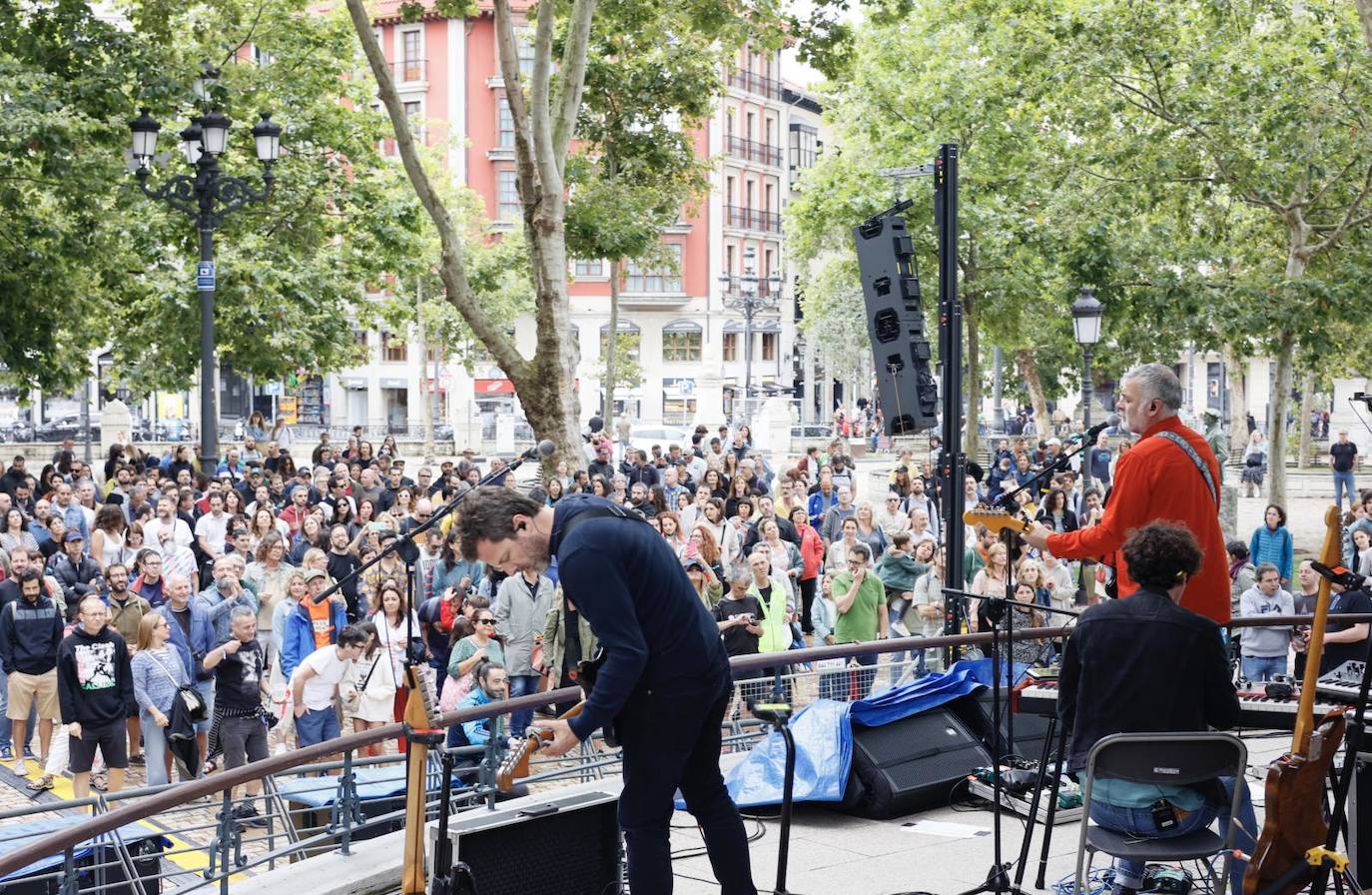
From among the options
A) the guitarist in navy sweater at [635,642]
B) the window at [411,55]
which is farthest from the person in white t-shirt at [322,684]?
the window at [411,55]

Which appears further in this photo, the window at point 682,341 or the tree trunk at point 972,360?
the window at point 682,341

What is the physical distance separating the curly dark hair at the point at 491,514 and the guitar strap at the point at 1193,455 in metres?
2.48

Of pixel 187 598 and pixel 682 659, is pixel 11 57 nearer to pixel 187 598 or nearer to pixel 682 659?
pixel 187 598

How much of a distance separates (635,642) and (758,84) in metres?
68.1

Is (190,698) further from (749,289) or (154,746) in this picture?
(749,289)

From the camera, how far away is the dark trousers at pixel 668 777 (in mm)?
4660

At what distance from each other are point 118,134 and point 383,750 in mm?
11341

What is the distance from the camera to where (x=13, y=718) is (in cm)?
1200

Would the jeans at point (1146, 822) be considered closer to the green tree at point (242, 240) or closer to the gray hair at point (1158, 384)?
the gray hair at point (1158, 384)

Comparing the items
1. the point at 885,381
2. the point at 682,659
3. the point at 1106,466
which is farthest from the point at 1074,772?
the point at 1106,466

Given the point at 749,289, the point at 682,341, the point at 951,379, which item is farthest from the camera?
the point at 682,341

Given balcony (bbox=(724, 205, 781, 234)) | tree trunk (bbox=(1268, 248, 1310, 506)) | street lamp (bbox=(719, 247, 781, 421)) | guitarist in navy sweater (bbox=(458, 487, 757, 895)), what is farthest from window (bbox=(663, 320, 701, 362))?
guitarist in navy sweater (bbox=(458, 487, 757, 895))

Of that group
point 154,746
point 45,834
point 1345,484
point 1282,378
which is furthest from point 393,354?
point 45,834

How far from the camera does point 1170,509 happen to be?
554 cm
